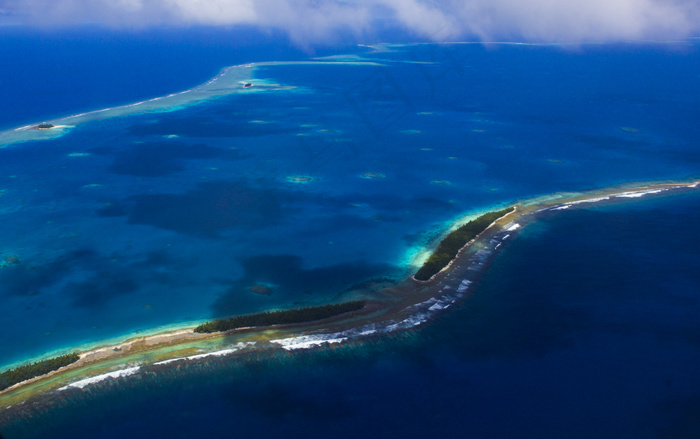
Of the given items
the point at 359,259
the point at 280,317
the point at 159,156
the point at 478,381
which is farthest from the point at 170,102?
the point at 478,381

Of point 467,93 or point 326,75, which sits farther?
point 326,75

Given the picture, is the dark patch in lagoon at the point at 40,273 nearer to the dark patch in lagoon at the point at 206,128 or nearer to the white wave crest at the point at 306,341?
the white wave crest at the point at 306,341

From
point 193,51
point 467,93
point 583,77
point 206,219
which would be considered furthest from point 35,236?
point 193,51

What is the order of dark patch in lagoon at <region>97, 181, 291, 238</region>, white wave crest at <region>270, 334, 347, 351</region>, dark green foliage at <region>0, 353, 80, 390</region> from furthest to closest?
dark patch in lagoon at <region>97, 181, 291, 238</region>
white wave crest at <region>270, 334, 347, 351</region>
dark green foliage at <region>0, 353, 80, 390</region>

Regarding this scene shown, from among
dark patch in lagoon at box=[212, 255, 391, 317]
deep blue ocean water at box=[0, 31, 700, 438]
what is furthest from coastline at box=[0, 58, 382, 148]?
dark patch in lagoon at box=[212, 255, 391, 317]

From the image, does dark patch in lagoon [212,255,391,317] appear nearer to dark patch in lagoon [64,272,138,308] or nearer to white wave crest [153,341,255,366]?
white wave crest [153,341,255,366]

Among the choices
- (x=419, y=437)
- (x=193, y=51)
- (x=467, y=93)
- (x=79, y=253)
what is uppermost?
(x=193, y=51)

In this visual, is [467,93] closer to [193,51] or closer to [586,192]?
[586,192]
